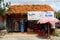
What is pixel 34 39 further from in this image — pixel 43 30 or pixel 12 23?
pixel 12 23

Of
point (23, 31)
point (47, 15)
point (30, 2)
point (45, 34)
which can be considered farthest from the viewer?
point (30, 2)

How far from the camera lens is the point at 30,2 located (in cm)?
3562

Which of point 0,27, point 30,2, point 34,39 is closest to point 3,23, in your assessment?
point 0,27

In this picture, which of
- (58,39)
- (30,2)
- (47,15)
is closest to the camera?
(58,39)

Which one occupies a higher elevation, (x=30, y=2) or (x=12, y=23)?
(x=30, y=2)

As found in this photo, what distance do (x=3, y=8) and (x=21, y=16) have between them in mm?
2832

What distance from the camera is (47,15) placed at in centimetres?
3045

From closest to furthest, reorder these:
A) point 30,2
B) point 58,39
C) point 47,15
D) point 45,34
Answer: point 58,39
point 45,34
point 47,15
point 30,2

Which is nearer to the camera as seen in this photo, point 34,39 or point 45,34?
point 34,39

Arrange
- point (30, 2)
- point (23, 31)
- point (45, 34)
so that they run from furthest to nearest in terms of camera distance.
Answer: point (30, 2), point (23, 31), point (45, 34)

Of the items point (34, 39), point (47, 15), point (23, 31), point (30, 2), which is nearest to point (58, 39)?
point (34, 39)

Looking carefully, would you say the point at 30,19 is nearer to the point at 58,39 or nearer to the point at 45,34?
the point at 45,34

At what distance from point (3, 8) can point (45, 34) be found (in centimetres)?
732

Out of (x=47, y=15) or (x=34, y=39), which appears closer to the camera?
(x=34, y=39)
